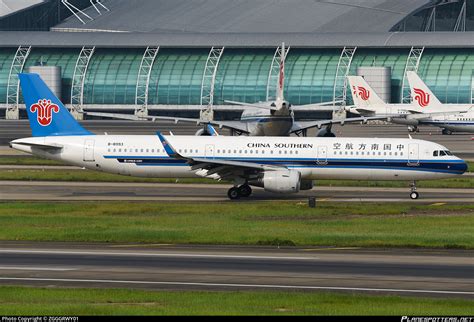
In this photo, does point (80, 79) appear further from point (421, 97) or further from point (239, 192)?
point (239, 192)

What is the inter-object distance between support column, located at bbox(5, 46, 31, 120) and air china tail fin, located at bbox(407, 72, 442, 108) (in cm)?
5601

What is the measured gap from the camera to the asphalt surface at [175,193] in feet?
199

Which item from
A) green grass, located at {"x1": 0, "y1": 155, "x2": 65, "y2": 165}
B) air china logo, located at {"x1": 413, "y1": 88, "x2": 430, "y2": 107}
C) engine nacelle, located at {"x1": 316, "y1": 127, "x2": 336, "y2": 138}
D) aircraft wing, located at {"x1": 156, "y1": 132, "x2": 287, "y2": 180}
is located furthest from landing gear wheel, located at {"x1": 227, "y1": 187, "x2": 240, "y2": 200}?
air china logo, located at {"x1": 413, "y1": 88, "x2": 430, "y2": 107}

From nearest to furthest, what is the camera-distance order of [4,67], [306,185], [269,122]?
[306,185]
[269,122]
[4,67]

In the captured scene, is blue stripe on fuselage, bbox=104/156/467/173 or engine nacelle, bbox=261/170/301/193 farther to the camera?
blue stripe on fuselage, bbox=104/156/467/173

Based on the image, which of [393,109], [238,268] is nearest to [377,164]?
[238,268]

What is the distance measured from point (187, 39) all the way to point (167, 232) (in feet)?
378

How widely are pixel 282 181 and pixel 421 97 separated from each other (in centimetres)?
7793

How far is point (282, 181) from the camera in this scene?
59188 millimetres

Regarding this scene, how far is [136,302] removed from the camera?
94.9 feet

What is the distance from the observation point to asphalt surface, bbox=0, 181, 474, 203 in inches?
2384

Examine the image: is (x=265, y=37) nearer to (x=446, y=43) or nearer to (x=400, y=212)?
(x=446, y=43)

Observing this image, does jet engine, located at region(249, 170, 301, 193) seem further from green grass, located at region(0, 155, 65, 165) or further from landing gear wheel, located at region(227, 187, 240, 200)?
green grass, located at region(0, 155, 65, 165)

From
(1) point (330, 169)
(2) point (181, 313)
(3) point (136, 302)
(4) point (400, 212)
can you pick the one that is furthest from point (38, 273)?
(1) point (330, 169)
